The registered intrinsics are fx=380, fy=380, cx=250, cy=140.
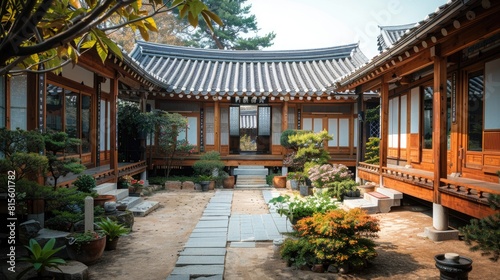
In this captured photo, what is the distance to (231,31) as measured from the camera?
2905cm

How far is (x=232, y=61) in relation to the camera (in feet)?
65.1

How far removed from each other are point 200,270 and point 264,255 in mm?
1177

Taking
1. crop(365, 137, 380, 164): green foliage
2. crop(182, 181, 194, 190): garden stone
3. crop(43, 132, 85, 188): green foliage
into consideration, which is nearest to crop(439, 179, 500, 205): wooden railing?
crop(365, 137, 380, 164): green foliage

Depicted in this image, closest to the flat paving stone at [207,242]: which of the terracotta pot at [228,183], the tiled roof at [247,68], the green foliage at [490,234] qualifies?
the green foliage at [490,234]

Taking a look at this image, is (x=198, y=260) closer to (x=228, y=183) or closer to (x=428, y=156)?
(x=428, y=156)

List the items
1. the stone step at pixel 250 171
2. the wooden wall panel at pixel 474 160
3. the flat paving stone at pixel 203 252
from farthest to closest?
1. the stone step at pixel 250 171
2. the wooden wall panel at pixel 474 160
3. the flat paving stone at pixel 203 252

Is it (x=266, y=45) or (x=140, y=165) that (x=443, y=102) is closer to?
(x=140, y=165)

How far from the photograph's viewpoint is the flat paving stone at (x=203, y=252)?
6027 mm

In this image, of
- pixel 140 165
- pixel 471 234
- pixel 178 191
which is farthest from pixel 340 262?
pixel 140 165

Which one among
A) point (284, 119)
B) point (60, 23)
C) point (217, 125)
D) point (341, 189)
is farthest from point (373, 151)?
point (60, 23)

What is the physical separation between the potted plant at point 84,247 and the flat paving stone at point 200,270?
1.25m

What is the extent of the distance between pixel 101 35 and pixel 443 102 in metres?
6.33

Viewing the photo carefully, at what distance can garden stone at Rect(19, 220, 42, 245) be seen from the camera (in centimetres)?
556

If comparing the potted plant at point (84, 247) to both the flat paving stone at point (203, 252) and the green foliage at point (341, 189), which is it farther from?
the green foliage at point (341, 189)
